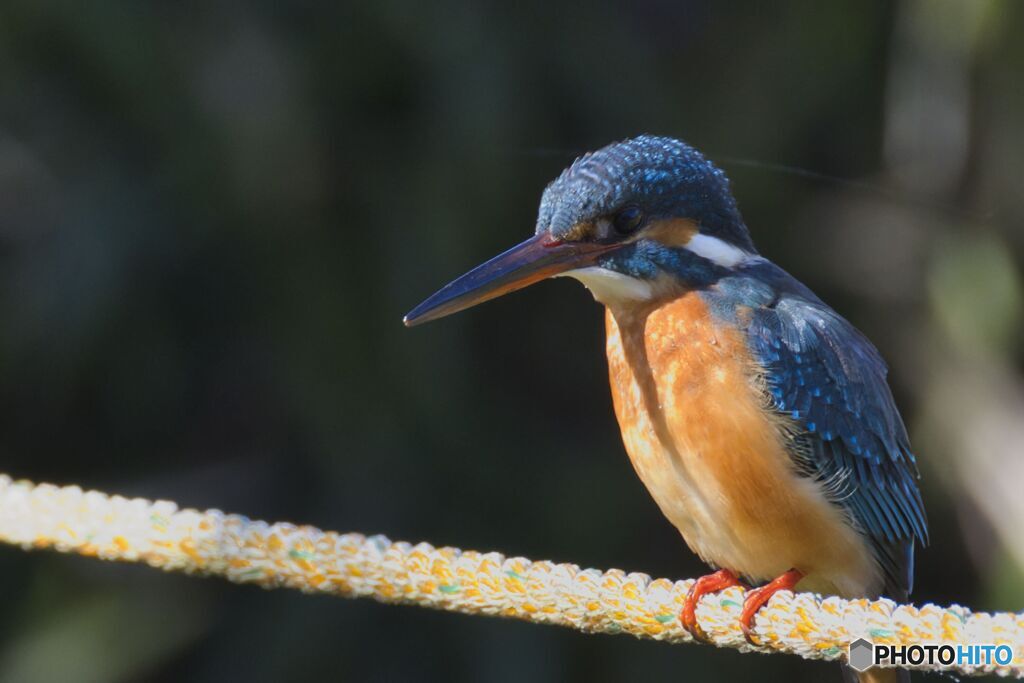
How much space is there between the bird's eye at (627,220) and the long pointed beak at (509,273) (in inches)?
1.4

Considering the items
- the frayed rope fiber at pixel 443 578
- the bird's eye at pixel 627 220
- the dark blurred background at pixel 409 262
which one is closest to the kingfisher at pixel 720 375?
the bird's eye at pixel 627 220

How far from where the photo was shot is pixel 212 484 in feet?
10.8

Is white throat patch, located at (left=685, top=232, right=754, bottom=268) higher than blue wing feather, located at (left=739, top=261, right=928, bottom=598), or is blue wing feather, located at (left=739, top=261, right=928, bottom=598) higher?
white throat patch, located at (left=685, top=232, right=754, bottom=268)

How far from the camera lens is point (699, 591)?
178 cm

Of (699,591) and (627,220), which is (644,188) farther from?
(699,591)

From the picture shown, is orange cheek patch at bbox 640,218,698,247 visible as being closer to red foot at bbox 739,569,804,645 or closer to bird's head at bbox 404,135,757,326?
bird's head at bbox 404,135,757,326

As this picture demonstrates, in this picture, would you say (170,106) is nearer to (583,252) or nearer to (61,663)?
(61,663)

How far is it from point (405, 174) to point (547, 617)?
1.88 metres

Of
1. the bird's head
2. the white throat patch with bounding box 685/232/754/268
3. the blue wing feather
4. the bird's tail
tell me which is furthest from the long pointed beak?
the bird's tail

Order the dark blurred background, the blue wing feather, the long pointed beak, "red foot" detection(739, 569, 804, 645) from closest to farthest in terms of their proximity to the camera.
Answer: "red foot" detection(739, 569, 804, 645) < the long pointed beak < the blue wing feather < the dark blurred background

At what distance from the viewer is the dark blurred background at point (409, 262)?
2994 millimetres

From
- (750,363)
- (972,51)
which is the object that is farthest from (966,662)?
(972,51)

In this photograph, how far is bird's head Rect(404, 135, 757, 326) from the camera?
183cm

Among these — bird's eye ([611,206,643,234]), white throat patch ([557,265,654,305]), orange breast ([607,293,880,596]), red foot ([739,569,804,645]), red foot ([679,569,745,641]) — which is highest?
bird's eye ([611,206,643,234])
